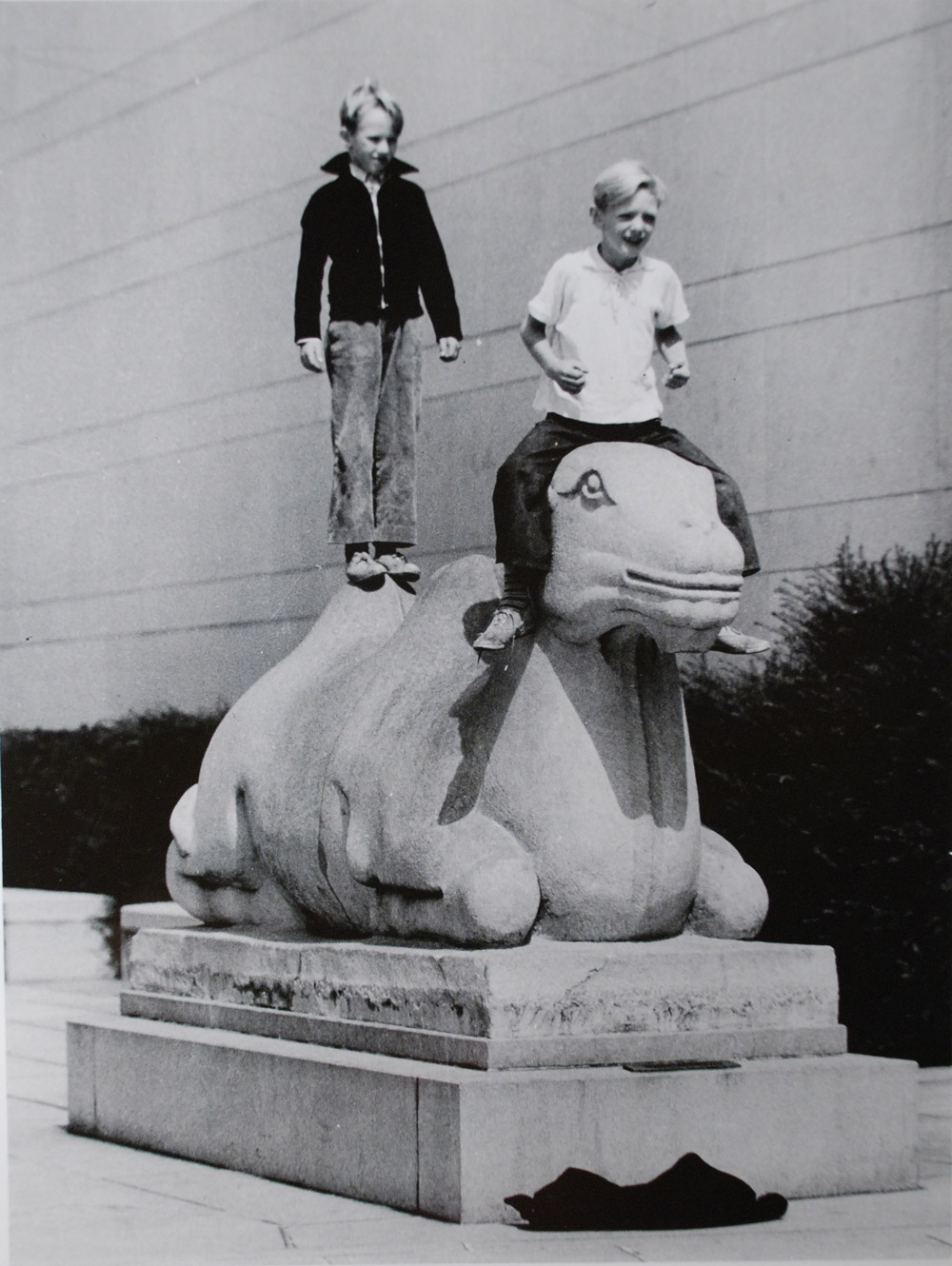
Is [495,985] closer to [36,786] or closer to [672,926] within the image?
[672,926]

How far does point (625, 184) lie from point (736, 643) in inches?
53.2

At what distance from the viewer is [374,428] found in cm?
703

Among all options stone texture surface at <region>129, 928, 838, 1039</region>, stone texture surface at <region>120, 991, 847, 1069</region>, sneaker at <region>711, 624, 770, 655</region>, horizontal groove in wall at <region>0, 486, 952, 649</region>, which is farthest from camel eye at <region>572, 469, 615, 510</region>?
horizontal groove in wall at <region>0, 486, 952, 649</region>

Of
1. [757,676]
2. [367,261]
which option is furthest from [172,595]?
[757,676]

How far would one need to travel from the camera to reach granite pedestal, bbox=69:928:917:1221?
4977 mm

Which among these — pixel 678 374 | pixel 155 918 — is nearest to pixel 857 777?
pixel 678 374

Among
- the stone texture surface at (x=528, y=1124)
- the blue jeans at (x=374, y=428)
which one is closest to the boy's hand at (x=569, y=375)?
the blue jeans at (x=374, y=428)

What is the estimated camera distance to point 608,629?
17.8ft

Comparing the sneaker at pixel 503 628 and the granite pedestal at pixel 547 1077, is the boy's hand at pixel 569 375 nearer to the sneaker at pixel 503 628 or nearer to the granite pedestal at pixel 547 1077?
the sneaker at pixel 503 628

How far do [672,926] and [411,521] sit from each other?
2.05 metres

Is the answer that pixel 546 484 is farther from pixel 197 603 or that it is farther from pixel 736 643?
pixel 197 603

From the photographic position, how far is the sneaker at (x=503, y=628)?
542 centimetres

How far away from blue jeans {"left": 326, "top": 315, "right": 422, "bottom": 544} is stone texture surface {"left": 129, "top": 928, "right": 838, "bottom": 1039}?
1672 mm

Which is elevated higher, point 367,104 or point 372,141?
point 367,104
